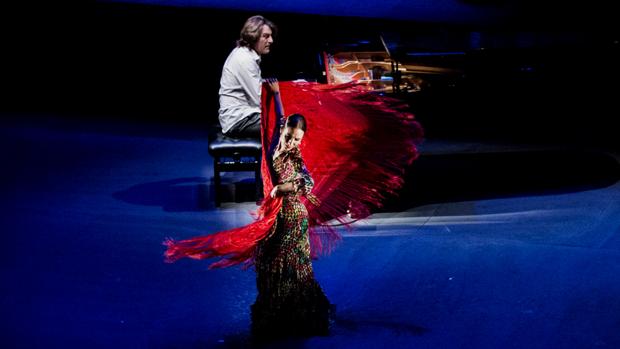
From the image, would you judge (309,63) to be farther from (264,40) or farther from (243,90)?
(264,40)

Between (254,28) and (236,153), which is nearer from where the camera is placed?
(254,28)

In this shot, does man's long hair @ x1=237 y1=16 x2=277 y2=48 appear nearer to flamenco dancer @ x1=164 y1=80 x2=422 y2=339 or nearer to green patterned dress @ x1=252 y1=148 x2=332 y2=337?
flamenco dancer @ x1=164 y1=80 x2=422 y2=339

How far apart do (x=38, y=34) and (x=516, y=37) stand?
19.6 feet

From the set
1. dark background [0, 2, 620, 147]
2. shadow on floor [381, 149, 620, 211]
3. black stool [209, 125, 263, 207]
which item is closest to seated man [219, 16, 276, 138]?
black stool [209, 125, 263, 207]

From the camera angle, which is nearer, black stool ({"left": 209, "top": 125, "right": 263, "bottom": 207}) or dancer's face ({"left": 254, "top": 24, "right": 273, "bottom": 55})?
dancer's face ({"left": 254, "top": 24, "right": 273, "bottom": 55})

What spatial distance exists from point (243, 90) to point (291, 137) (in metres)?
2.62

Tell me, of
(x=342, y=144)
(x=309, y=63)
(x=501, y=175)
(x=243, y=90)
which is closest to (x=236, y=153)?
(x=243, y=90)

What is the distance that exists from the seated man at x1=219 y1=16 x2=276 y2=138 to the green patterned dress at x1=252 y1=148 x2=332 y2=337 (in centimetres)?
248

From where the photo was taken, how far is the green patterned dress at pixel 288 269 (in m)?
3.56

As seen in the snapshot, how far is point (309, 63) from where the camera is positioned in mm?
7605

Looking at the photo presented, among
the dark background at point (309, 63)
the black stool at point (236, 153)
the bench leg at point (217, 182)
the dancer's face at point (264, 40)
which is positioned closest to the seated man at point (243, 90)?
the dancer's face at point (264, 40)

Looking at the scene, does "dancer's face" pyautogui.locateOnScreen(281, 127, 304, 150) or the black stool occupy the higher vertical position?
"dancer's face" pyautogui.locateOnScreen(281, 127, 304, 150)

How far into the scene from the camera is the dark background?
699 centimetres

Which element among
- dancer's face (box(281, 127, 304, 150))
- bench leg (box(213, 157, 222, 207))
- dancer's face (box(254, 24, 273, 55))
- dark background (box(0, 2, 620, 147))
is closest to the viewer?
dancer's face (box(281, 127, 304, 150))
